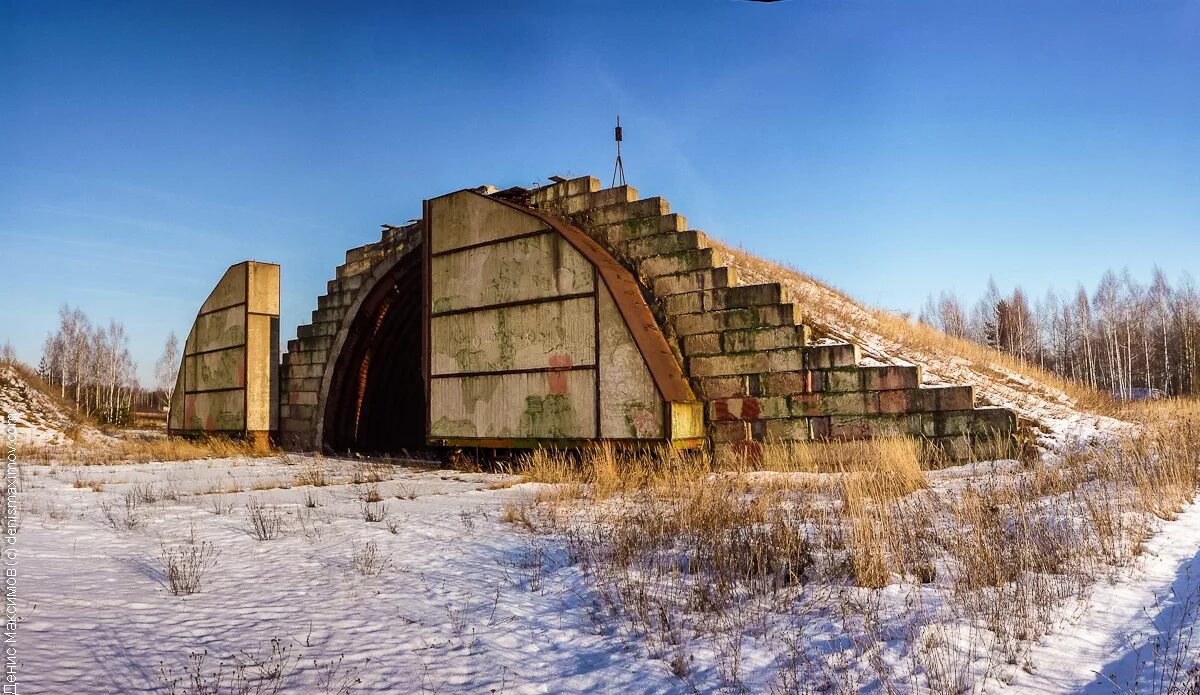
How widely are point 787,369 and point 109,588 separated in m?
9.60

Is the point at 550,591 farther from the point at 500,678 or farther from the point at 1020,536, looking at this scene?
the point at 1020,536

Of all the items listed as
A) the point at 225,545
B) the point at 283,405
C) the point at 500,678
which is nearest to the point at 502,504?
the point at 225,545

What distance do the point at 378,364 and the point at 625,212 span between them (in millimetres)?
9771

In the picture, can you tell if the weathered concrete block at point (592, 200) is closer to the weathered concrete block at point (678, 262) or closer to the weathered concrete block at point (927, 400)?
the weathered concrete block at point (678, 262)

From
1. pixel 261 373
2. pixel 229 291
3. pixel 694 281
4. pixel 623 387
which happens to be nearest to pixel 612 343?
pixel 623 387

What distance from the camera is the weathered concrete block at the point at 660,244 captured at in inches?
522

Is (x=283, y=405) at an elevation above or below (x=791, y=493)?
above

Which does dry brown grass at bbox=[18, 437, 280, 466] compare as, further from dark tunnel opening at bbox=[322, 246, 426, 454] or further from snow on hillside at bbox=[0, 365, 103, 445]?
snow on hillside at bbox=[0, 365, 103, 445]

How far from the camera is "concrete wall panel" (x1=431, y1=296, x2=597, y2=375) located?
44.2ft

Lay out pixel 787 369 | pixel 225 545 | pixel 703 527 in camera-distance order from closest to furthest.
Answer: pixel 703 527
pixel 225 545
pixel 787 369

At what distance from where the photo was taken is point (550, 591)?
18.1ft

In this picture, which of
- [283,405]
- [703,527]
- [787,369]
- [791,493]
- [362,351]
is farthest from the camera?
[283,405]

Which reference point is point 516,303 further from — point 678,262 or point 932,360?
point 932,360

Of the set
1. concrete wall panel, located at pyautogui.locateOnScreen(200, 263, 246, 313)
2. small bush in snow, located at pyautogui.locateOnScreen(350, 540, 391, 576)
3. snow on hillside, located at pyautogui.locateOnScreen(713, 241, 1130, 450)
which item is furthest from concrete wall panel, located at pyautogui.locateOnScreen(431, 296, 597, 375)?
concrete wall panel, located at pyautogui.locateOnScreen(200, 263, 246, 313)
